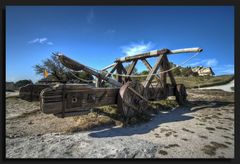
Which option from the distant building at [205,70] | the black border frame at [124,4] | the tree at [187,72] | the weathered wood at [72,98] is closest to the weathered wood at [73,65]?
the weathered wood at [72,98]

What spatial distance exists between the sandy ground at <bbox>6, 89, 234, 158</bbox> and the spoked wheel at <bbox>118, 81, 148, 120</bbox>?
0.52 metres

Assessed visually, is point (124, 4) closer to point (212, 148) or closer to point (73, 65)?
point (73, 65)

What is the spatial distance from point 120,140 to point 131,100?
176 centimetres

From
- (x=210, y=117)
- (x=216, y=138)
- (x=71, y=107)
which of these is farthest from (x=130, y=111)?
(x=210, y=117)

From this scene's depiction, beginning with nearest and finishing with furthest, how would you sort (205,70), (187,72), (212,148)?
1. (212,148)
2. (205,70)
3. (187,72)

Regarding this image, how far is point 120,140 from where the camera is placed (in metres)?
3.76

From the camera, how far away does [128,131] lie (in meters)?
4.45

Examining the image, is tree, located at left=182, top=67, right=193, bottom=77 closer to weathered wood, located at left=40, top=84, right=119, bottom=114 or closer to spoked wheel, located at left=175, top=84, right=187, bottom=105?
spoked wheel, located at left=175, top=84, right=187, bottom=105

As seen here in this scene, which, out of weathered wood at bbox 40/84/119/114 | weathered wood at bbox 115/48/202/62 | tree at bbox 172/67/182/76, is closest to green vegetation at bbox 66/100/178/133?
weathered wood at bbox 40/84/119/114

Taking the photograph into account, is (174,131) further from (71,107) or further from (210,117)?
(71,107)

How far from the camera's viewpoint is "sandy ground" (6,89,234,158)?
330 centimetres

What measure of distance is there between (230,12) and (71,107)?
4.76 meters

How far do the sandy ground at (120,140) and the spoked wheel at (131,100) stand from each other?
52 centimetres

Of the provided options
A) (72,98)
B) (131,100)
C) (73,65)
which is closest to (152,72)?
(131,100)
